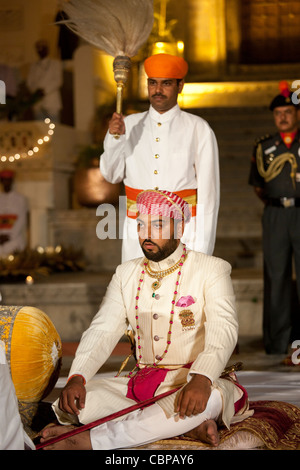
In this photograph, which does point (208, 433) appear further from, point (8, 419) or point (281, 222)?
point (281, 222)

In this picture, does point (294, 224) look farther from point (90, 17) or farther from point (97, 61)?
point (97, 61)

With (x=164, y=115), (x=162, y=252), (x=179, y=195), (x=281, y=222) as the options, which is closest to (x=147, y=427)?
(x=162, y=252)

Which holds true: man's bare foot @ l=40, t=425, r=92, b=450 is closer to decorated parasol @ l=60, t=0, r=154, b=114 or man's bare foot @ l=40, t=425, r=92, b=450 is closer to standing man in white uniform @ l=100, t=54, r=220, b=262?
standing man in white uniform @ l=100, t=54, r=220, b=262

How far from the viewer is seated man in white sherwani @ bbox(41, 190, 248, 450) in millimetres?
3822

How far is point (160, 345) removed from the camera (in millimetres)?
4195

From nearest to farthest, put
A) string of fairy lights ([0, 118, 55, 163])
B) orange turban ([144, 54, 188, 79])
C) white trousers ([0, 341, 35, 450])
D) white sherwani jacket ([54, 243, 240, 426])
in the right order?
1. white trousers ([0, 341, 35, 450])
2. white sherwani jacket ([54, 243, 240, 426])
3. orange turban ([144, 54, 188, 79])
4. string of fairy lights ([0, 118, 55, 163])

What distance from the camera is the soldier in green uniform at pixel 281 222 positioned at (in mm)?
6602

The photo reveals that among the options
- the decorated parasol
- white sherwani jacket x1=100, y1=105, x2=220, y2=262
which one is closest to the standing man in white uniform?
white sherwani jacket x1=100, y1=105, x2=220, y2=262

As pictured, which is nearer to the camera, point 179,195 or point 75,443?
point 75,443

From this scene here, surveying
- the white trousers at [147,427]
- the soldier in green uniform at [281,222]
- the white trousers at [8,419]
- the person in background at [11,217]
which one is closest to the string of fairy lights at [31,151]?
the person in background at [11,217]

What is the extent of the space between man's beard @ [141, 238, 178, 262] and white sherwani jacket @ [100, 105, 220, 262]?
1.12 m

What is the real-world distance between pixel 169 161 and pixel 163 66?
610 millimetres

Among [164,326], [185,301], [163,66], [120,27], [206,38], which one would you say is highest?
[206,38]

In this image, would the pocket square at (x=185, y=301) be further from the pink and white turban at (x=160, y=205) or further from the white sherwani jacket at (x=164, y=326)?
the pink and white turban at (x=160, y=205)
